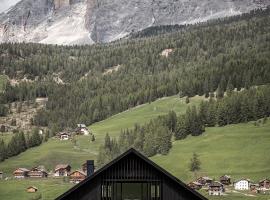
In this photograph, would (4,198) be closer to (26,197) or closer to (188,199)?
(26,197)

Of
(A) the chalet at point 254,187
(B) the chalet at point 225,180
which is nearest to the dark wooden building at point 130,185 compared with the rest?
(A) the chalet at point 254,187

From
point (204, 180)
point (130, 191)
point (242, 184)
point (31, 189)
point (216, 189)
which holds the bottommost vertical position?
point (31, 189)

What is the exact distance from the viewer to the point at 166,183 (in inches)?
1345

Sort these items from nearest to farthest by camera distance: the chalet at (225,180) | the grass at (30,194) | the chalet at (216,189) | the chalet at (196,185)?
the chalet at (216,189) < the grass at (30,194) < the chalet at (196,185) < the chalet at (225,180)

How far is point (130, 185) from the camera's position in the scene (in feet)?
112

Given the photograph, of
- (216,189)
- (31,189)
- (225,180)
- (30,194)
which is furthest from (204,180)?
(31,189)

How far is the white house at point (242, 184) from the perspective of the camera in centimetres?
17790

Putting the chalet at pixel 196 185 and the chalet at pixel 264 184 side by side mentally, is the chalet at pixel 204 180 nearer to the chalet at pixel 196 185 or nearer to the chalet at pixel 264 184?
the chalet at pixel 196 185

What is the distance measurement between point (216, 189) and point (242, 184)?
38.8 ft

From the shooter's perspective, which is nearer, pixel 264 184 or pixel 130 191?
pixel 130 191

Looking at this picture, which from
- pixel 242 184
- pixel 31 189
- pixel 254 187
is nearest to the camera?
pixel 254 187

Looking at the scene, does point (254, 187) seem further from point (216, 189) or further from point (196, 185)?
point (196, 185)

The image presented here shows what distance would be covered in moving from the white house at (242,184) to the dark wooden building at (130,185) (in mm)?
147287

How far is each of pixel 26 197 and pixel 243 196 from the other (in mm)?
59194
